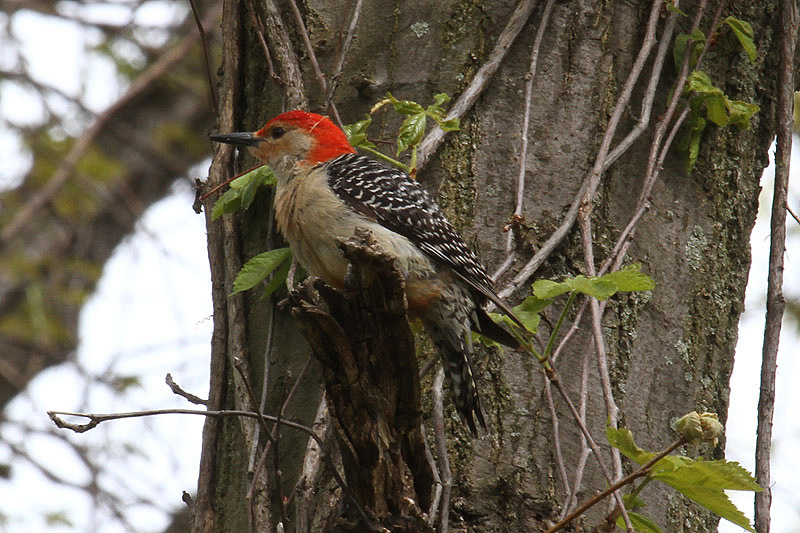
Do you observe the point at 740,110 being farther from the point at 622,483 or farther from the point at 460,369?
the point at 622,483

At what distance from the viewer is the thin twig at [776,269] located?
350 cm

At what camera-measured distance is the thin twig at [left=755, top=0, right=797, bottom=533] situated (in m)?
3.50

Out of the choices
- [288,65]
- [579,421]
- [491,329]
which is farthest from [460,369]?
[288,65]

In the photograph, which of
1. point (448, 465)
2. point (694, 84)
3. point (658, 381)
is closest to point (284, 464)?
point (448, 465)

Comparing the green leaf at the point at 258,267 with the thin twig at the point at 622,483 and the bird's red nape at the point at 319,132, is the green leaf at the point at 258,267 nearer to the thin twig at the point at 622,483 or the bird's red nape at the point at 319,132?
the bird's red nape at the point at 319,132

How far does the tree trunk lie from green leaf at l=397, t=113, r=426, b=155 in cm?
17

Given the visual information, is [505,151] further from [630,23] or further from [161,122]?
[161,122]

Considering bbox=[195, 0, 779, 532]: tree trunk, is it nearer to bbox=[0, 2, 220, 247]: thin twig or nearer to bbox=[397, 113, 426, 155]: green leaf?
bbox=[397, 113, 426, 155]: green leaf

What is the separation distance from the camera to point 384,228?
364 centimetres

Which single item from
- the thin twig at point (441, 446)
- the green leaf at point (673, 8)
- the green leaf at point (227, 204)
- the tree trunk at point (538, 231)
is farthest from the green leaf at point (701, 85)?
the green leaf at point (227, 204)

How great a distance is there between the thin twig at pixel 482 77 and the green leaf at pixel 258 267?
63 cm

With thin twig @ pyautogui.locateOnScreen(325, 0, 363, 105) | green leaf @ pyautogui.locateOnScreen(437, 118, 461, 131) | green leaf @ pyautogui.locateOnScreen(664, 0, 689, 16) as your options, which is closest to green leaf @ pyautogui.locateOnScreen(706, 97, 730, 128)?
green leaf @ pyautogui.locateOnScreen(664, 0, 689, 16)

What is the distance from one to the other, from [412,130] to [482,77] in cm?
40

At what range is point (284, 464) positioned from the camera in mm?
3354
